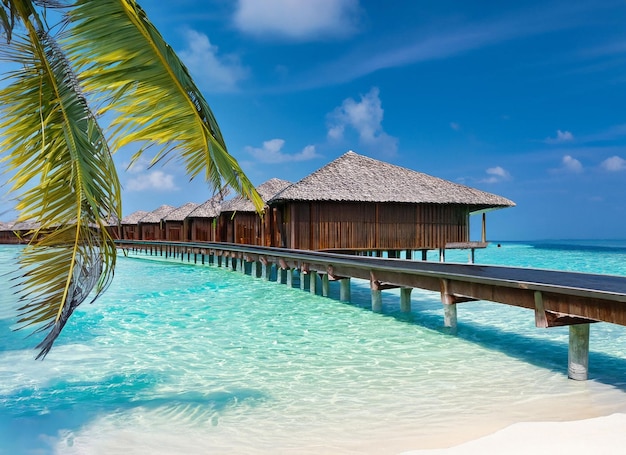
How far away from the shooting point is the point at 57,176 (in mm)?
3447

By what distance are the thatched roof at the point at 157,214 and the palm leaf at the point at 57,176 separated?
1667 inches

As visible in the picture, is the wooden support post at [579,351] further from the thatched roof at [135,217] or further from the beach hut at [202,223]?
the thatched roof at [135,217]

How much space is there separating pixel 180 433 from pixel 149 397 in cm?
138

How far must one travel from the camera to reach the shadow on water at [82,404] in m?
5.20

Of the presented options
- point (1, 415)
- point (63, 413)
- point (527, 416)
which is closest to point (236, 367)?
point (63, 413)

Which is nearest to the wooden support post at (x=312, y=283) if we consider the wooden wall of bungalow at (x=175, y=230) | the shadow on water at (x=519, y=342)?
the shadow on water at (x=519, y=342)

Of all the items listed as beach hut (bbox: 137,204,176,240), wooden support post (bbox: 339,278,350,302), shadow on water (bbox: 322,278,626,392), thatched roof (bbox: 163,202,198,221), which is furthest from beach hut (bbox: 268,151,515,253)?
beach hut (bbox: 137,204,176,240)

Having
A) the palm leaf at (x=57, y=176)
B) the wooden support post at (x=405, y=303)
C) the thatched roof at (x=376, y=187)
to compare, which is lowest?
the wooden support post at (x=405, y=303)

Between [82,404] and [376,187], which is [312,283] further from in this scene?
[82,404]

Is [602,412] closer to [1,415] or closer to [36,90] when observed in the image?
[36,90]

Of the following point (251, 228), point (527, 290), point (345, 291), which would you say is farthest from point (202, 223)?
point (527, 290)

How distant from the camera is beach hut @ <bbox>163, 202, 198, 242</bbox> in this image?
39844mm

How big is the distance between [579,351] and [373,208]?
43.8 feet

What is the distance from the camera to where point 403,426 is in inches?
197
